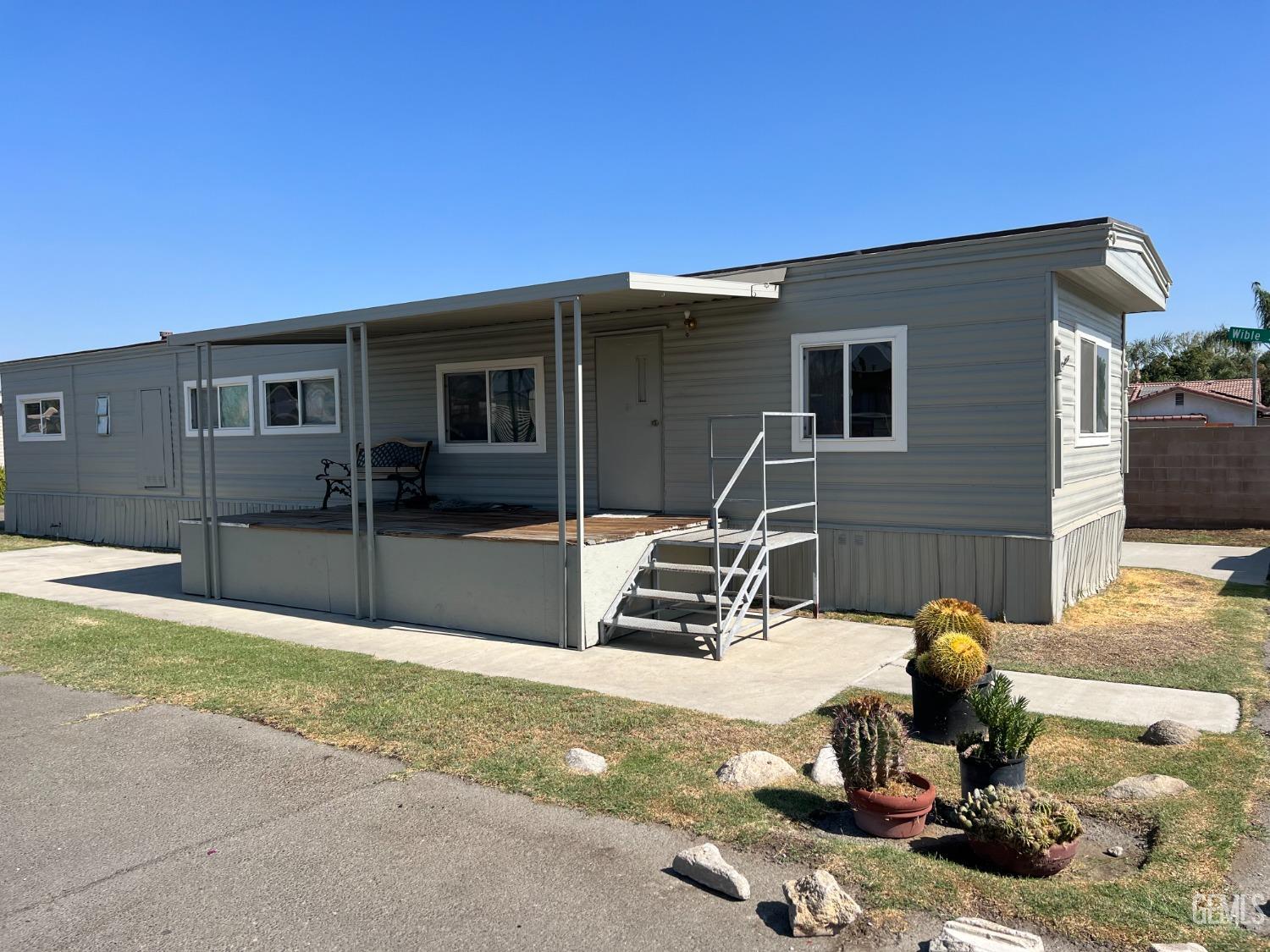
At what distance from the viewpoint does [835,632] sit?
7.88 metres

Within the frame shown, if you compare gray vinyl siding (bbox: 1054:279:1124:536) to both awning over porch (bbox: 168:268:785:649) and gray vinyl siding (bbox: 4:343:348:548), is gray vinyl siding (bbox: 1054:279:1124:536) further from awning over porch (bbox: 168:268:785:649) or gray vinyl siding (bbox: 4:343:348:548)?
gray vinyl siding (bbox: 4:343:348:548)

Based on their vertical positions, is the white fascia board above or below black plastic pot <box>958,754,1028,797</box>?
above

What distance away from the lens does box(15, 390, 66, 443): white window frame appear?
1656 centimetres

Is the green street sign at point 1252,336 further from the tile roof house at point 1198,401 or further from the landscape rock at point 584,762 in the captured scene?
the tile roof house at point 1198,401

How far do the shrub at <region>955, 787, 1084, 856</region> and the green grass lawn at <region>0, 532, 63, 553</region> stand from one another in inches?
629

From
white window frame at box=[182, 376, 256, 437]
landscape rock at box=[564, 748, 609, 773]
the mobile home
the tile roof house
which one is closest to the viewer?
landscape rock at box=[564, 748, 609, 773]

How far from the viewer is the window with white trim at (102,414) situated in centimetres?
1570

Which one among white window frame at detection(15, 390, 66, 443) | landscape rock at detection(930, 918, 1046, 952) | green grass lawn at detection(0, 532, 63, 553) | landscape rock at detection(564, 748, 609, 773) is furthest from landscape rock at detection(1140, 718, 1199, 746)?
white window frame at detection(15, 390, 66, 443)

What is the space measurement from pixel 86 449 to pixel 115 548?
2190 millimetres

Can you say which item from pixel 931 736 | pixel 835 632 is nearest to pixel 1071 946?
pixel 931 736

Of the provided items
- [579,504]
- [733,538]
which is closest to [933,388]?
[733,538]

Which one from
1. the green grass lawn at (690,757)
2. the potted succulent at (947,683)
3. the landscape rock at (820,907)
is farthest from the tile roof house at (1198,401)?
the landscape rock at (820,907)

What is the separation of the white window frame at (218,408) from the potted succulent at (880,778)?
11.7 meters

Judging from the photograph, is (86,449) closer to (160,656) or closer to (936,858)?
(160,656)
